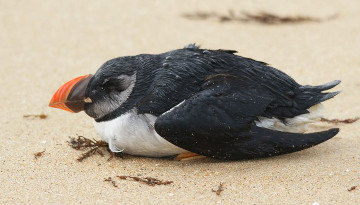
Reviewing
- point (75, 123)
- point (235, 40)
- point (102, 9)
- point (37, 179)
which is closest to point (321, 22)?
point (235, 40)

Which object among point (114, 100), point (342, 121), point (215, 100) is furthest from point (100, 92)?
point (342, 121)

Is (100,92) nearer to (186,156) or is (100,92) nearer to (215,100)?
(186,156)

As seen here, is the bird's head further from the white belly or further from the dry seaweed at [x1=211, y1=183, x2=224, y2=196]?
the dry seaweed at [x1=211, y1=183, x2=224, y2=196]

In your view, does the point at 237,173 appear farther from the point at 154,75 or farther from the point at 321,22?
the point at 321,22

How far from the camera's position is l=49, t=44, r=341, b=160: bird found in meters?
4.35

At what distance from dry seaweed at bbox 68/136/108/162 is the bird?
0.15 m

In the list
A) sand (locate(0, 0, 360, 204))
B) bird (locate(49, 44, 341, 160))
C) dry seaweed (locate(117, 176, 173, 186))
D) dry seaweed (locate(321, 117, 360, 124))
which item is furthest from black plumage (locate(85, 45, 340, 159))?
dry seaweed (locate(321, 117, 360, 124))

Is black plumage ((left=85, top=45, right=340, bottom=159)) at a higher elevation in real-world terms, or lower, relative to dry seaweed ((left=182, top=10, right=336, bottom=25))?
lower

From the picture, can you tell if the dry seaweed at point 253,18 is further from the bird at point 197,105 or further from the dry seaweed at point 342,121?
the bird at point 197,105

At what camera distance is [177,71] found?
461 cm

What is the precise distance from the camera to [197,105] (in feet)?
14.2

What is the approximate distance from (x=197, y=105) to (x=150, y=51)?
372 cm

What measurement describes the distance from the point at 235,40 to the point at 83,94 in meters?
3.90

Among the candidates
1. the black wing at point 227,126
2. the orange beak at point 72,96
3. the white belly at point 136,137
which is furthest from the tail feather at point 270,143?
the orange beak at point 72,96
